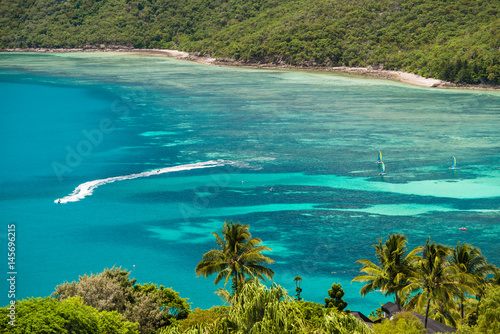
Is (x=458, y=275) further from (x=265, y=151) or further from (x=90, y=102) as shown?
(x=90, y=102)

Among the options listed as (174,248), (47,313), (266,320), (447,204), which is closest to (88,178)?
(174,248)

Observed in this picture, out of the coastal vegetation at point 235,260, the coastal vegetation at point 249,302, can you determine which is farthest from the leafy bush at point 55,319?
the coastal vegetation at point 235,260

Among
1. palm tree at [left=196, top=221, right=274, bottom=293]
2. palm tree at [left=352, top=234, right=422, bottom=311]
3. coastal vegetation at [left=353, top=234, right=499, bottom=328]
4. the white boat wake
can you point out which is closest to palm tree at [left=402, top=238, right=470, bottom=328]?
coastal vegetation at [left=353, top=234, right=499, bottom=328]

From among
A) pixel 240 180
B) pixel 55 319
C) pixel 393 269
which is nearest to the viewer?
pixel 55 319

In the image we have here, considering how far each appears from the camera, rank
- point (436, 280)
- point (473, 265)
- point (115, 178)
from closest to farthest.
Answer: point (436, 280) < point (473, 265) < point (115, 178)

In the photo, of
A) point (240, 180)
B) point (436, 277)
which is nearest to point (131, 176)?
point (240, 180)

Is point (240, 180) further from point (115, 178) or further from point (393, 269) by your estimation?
point (393, 269)
